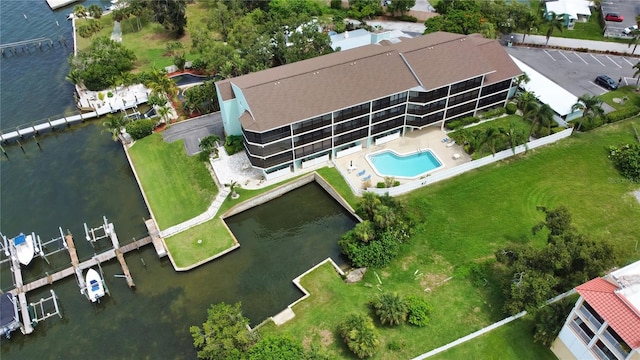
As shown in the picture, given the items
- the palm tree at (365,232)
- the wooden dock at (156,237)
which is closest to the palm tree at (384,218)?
the palm tree at (365,232)

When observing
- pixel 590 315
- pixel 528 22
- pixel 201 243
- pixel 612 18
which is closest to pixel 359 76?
pixel 201 243

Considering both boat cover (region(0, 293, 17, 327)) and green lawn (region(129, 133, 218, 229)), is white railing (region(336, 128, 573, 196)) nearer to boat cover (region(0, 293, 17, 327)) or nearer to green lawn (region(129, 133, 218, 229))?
green lawn (region(129, 133, 218, 229))

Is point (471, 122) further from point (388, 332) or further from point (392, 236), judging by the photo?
point (388, 332)

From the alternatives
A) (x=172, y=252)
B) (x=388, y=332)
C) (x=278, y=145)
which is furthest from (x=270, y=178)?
(x=388, y=332)

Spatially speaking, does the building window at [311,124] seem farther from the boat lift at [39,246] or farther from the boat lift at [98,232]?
the boat lift at [39,246]

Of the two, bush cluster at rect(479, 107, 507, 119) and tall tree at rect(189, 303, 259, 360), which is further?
bush cluster at rect(479, 107, 507, 119)

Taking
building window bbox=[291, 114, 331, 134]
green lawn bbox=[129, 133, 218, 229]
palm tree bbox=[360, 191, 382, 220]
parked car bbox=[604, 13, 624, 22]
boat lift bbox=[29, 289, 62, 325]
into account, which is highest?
parked car bbox=[604, 13, 624, 22]

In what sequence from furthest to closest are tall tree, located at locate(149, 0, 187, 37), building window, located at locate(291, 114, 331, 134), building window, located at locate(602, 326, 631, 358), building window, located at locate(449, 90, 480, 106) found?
tall tree, located at locate(149, 0, 187, 37), building window, located at locate(449, 90, 480, 106), building window, located at locate(291, 114, 331, 134), building window, located at locate(602, 326, 631, 358)

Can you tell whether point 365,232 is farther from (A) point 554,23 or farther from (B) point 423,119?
(A) point 554,23

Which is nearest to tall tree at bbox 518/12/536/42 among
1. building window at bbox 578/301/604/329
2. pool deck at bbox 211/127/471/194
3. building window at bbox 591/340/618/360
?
pool deck at bbox 211/127/471/194
